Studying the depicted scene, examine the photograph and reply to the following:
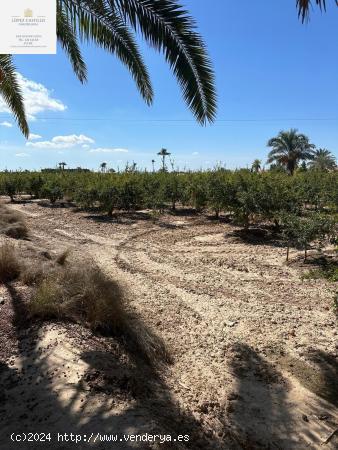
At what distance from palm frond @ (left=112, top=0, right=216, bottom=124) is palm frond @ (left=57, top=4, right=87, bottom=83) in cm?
154

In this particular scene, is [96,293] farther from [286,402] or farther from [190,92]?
[190,92]

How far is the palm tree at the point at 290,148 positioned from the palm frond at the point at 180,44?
32466 millimetres

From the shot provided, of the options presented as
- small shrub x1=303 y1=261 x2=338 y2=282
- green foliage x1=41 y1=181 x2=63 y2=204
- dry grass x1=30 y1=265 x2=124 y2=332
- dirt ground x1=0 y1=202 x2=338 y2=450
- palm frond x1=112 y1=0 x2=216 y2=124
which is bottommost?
dirt ground x1=0 y1=202 x2=338 y2=450

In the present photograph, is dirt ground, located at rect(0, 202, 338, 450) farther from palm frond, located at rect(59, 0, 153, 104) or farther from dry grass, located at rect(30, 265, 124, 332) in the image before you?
palm frond, located at rect(59, 0, 153, 104)

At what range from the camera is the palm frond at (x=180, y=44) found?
3957 millimetres

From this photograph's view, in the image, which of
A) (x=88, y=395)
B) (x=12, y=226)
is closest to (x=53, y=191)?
(x=12, y=226)

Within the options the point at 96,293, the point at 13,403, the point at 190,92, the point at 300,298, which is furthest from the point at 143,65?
the point at 13,403

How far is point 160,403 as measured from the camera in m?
2.94

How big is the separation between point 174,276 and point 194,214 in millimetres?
7363

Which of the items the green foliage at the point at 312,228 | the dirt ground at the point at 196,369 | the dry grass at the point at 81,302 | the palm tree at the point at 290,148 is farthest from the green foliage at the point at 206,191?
the palm tree at the point at 290,148

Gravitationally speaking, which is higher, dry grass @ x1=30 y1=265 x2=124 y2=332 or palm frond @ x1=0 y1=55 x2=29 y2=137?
palm frond @ x1=0 y1=55 x2=29 y2=137

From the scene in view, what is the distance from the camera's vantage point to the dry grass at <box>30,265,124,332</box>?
151 inches

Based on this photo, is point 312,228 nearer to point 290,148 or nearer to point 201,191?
point 201,191

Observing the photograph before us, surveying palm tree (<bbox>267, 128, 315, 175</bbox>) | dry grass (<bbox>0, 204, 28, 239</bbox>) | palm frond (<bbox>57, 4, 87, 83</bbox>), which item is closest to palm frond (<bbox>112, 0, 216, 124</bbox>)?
palm frond (<bbox>57, 4, 87, 83</bbox>)
